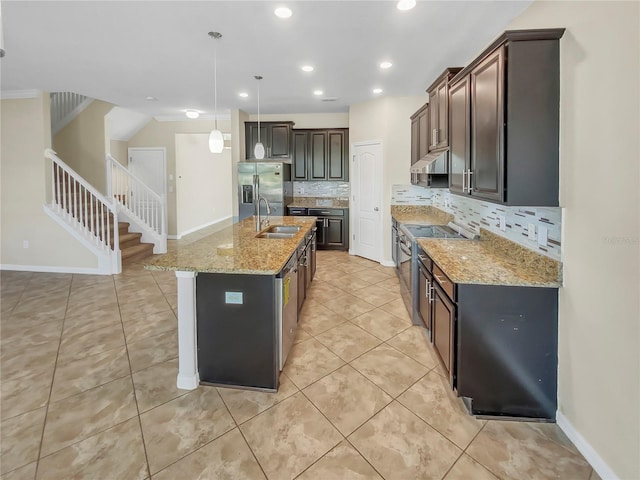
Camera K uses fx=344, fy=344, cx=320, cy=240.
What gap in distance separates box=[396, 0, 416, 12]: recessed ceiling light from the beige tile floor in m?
2.76

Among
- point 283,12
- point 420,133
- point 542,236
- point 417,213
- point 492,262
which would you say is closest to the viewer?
point 542,236

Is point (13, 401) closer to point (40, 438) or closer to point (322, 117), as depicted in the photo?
point (40, 438)

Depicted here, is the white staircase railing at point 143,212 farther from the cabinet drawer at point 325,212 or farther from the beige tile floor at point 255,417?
the beige tile floor at point 255,417

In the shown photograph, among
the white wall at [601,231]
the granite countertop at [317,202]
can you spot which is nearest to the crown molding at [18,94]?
the granite countertop at [317,202]

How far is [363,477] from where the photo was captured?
1672 millimetres

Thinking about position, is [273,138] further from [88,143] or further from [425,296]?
[425,296]

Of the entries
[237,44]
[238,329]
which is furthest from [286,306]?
[237,44]

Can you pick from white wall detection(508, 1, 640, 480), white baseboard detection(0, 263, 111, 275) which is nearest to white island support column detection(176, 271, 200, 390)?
white wall detection(508, 1, 640, 480)

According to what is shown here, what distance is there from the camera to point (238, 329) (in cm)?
231

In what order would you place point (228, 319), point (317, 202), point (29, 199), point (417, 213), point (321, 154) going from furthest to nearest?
1. point (317, 202)
2. point (321, 154)
3. point (417, 213)
4. point (29, 199)
5. point (228, 319)

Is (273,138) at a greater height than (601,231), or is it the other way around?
(273,138)

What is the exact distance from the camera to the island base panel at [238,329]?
2.27 m

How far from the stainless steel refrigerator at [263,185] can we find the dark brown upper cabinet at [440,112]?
3229mm

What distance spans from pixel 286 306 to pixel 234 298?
1.40 ft
